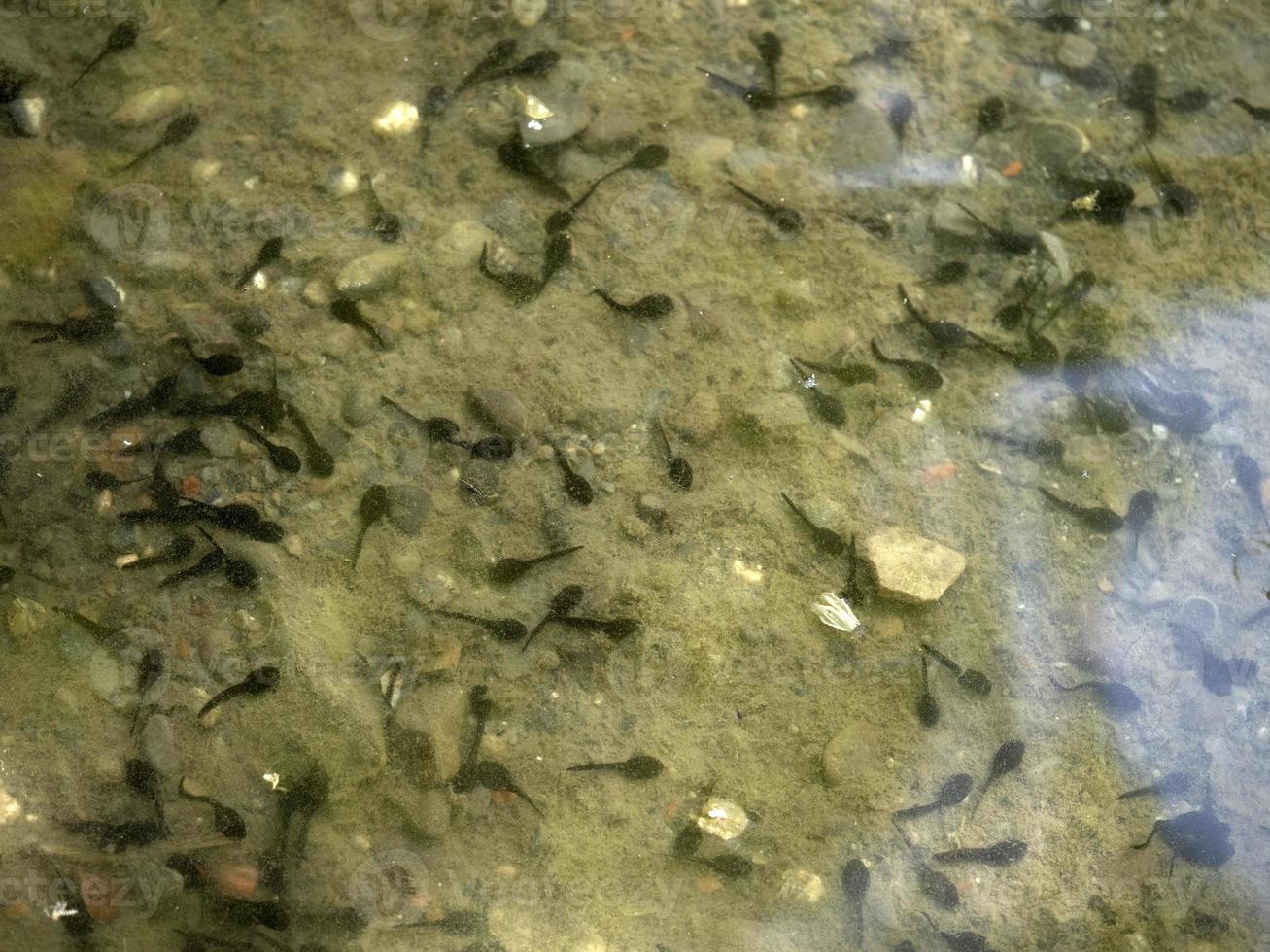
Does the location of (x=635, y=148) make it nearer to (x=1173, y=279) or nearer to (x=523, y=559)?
(x=523, y=559)

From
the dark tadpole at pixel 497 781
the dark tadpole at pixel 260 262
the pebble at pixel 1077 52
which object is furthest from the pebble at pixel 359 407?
the pebble at pixel 1077 52

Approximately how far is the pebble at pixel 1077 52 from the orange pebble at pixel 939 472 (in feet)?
6.67

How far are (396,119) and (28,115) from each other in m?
1.36

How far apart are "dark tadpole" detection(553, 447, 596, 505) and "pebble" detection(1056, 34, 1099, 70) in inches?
113

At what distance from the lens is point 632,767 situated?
9.96ft

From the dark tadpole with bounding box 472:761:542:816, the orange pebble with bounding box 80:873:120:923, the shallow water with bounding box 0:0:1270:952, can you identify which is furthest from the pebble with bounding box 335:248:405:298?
the orange pebble with bounding box 80:873:120:923

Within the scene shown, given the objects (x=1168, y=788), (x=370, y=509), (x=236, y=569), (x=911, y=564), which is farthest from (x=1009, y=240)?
(x=236, y=569)

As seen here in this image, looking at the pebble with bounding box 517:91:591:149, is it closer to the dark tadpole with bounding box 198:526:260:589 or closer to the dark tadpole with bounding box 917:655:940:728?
the dark tadpole with bounding box 198:526:260:589

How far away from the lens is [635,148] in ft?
12.4

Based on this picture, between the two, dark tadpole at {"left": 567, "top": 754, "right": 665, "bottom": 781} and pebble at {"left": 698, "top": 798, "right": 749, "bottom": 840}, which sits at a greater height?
dark tadpole at {"left": 567, "top": 754, "right": 665, "bottom": 781}

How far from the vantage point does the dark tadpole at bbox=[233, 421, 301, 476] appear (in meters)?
3.18

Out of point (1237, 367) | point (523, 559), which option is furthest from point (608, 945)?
point (1237, 367)

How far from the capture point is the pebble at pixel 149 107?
11.9ft

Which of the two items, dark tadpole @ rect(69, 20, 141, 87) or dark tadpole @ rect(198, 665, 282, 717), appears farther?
dark tadpole @ rect(69, 20, 141, 87)
